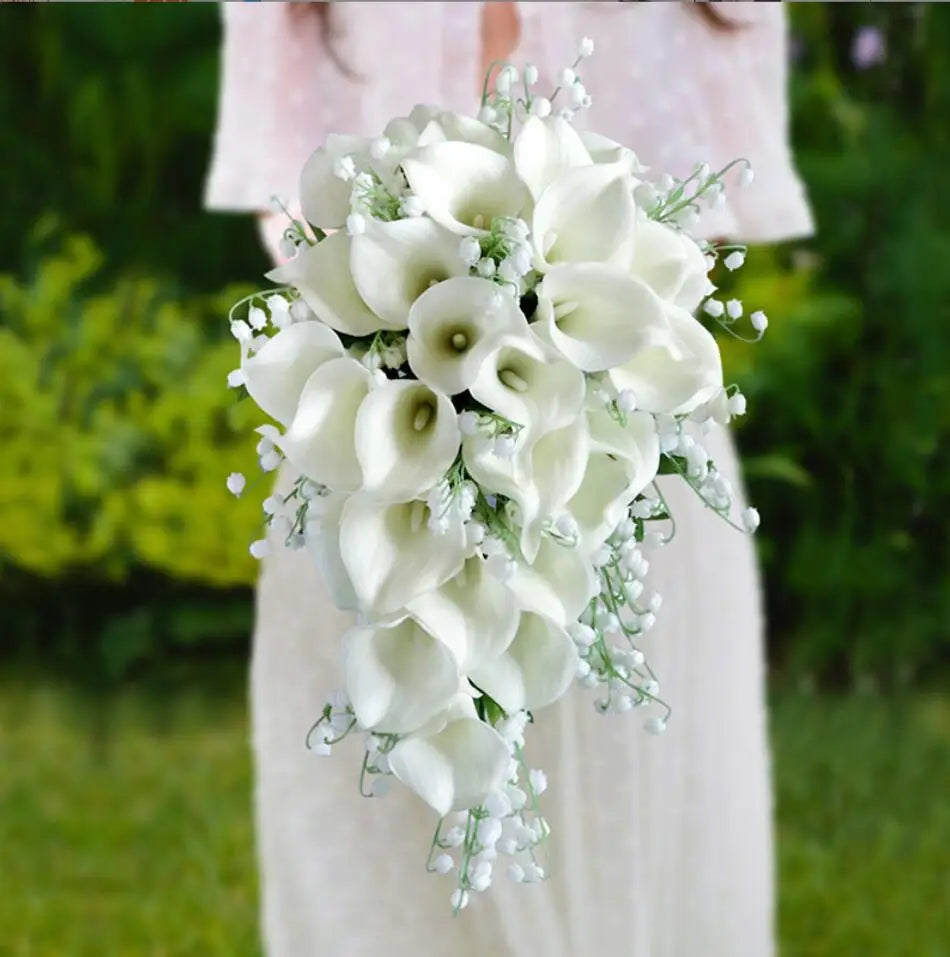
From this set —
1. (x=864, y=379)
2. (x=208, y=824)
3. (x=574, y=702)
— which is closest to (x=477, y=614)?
(x=574, y=702)

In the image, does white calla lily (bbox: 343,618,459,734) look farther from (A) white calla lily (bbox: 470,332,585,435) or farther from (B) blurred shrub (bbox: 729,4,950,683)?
(B) blurred shrub (bbox: 729,4,950,683)

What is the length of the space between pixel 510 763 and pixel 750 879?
45 centimetres

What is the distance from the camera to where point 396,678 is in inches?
21.5

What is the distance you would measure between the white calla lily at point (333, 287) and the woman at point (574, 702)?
0.36m

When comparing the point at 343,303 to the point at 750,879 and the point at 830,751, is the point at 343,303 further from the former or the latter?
the point at 830,751

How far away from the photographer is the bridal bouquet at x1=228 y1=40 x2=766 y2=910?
52 cm

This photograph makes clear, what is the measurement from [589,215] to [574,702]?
0.41m

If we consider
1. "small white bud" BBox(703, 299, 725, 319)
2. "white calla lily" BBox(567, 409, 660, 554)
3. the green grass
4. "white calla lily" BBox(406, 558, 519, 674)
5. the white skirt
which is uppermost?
"small white bud" BBox(703, 299, 725, 319)

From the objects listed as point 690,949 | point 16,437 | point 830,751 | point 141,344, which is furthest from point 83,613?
point 690,949

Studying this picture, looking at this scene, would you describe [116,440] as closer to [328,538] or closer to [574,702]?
[574,702]

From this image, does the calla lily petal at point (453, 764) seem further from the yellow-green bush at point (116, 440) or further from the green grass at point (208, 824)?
the yellow-green bush at point (116, 440)

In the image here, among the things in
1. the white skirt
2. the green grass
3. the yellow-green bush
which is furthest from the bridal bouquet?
the yellow-green bush

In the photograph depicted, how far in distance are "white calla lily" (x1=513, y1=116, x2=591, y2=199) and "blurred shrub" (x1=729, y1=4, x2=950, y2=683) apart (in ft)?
3.82

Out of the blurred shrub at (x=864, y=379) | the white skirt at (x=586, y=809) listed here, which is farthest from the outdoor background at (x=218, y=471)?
the white skirt at (x=586, y=809)
